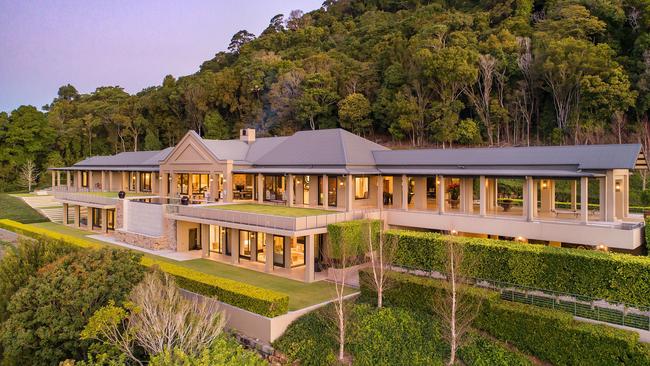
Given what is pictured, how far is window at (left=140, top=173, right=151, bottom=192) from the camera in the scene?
4184 centimetres

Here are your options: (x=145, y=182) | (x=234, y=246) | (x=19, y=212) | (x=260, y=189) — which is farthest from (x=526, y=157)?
(x=19, y=212)

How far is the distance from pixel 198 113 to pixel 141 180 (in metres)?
21.6

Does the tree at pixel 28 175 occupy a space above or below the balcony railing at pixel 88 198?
above

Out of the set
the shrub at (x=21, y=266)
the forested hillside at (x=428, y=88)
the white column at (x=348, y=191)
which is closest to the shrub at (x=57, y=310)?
the shrub at (x=21, y=266)

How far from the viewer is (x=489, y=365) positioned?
13414 mm

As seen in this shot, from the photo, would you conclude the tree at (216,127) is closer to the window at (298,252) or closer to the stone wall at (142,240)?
the stone wall at (142,240)

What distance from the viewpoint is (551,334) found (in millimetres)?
13289

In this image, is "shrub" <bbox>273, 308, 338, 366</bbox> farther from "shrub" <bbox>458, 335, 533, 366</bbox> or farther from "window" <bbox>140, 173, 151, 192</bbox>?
"window" <bbox>140, 173, 151, 192</bbox>

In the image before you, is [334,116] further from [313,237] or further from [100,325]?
[100,325]

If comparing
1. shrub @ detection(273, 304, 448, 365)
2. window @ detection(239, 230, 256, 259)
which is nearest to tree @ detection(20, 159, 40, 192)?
window @ detection(239, 230, 256, 259)

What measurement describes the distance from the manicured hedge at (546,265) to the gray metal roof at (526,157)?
691 cm

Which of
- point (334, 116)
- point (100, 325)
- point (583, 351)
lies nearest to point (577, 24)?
point (334, 116)

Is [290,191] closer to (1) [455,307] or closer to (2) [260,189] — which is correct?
(2) [260,189]

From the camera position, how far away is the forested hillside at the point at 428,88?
33469mm
